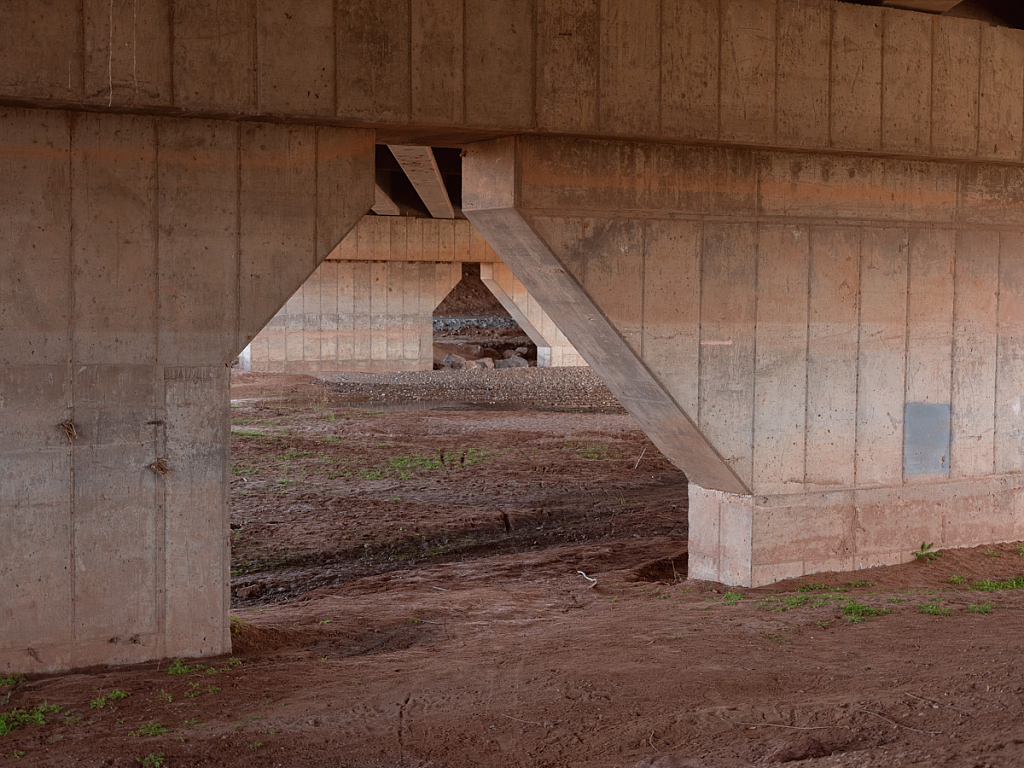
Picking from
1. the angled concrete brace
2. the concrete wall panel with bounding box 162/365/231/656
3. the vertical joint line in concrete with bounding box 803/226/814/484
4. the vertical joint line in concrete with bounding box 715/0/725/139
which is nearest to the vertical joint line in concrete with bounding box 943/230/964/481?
the vertical joint line in concrete with bounding box 803/226/814/484

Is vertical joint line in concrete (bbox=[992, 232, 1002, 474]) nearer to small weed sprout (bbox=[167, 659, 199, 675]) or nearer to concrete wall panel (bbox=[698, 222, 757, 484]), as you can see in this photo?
concrete wall panel (bbox=[698, 222, 757, 484])

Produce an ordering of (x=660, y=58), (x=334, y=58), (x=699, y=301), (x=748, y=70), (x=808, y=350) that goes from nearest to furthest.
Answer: (x=334, y=58)
(x=660, y=58)
(x=748, y=70)
(x=699, y=301)
(x=808, y=350)

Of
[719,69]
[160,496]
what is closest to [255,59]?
[160,496]

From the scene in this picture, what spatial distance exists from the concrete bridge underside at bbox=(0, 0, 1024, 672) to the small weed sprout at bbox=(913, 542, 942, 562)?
0.27 feet

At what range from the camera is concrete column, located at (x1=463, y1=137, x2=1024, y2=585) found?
8.64m

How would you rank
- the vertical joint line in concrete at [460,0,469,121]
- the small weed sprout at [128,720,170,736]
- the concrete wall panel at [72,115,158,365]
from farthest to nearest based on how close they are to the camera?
the vertical joint line in concrete at [460,0,469,121] < the concrete wall panel at [72,115,158,365] < the small weed sprout at [128,720,170,736]

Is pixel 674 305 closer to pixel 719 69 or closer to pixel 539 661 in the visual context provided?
pixel 719 69

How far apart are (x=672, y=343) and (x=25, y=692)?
18.4 feet

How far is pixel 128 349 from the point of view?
23.9ft

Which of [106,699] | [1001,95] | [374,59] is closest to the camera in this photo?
[106,699]

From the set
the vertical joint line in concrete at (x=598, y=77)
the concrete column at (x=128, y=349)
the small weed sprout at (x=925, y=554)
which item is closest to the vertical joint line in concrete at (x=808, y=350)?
the small weed sprout at (x=925, y=554)

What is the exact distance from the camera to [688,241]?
29.3 feet

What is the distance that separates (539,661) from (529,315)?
29367mm

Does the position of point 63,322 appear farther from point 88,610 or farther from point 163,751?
point 163,751
